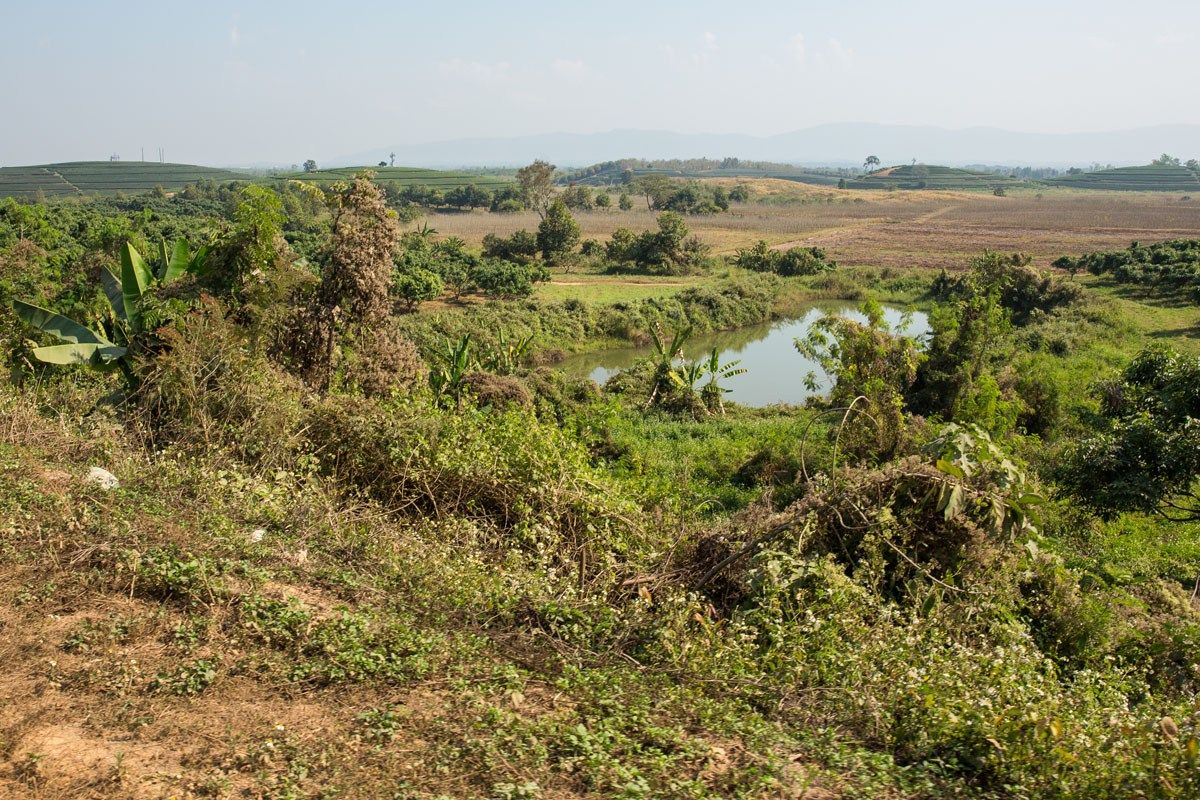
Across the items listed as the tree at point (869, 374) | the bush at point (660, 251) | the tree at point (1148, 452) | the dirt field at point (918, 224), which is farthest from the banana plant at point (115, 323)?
the dirt field at point (918, 224)

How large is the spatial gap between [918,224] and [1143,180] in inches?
2922

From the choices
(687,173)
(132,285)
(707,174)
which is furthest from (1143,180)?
(132,285)

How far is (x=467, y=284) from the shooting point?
103 feet

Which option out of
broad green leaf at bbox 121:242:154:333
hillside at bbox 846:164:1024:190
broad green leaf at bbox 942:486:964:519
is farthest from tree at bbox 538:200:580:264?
hillside at bbox 846:164:1024:190

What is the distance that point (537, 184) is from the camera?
6525cm

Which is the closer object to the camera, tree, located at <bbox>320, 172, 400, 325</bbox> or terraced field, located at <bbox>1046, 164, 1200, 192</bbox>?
tree, located at <bbox>320, 172, 400, 325</bbox>

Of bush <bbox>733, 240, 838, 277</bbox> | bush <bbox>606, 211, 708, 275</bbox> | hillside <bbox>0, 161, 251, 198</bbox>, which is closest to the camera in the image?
bush <bbox>606, 211, 708, 275</bbox>

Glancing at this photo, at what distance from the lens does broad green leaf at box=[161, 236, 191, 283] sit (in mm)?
9289

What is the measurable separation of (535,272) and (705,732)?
30843 mm

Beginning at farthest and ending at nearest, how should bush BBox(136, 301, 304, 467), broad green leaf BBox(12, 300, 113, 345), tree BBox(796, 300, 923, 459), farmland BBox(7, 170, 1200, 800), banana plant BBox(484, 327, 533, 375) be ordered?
banana plant BBox(484, 327, 533, 375) → tree BBox(796, 300, 923, 459) → broad green leaf BBox(12, 300, 113, 345) → bush BBox(136, 301, 304, 467) → farmland BBox(7, 170, 1200, 800)

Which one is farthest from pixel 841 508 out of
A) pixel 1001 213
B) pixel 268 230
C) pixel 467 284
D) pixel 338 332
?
pixel 1001 213

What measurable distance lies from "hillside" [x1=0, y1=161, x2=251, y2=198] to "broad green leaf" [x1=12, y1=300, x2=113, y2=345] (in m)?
78.0

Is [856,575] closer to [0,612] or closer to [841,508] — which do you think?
[841,508]

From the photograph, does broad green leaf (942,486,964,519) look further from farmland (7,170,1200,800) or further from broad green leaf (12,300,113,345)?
broad green leaf (12,300,113,345)
